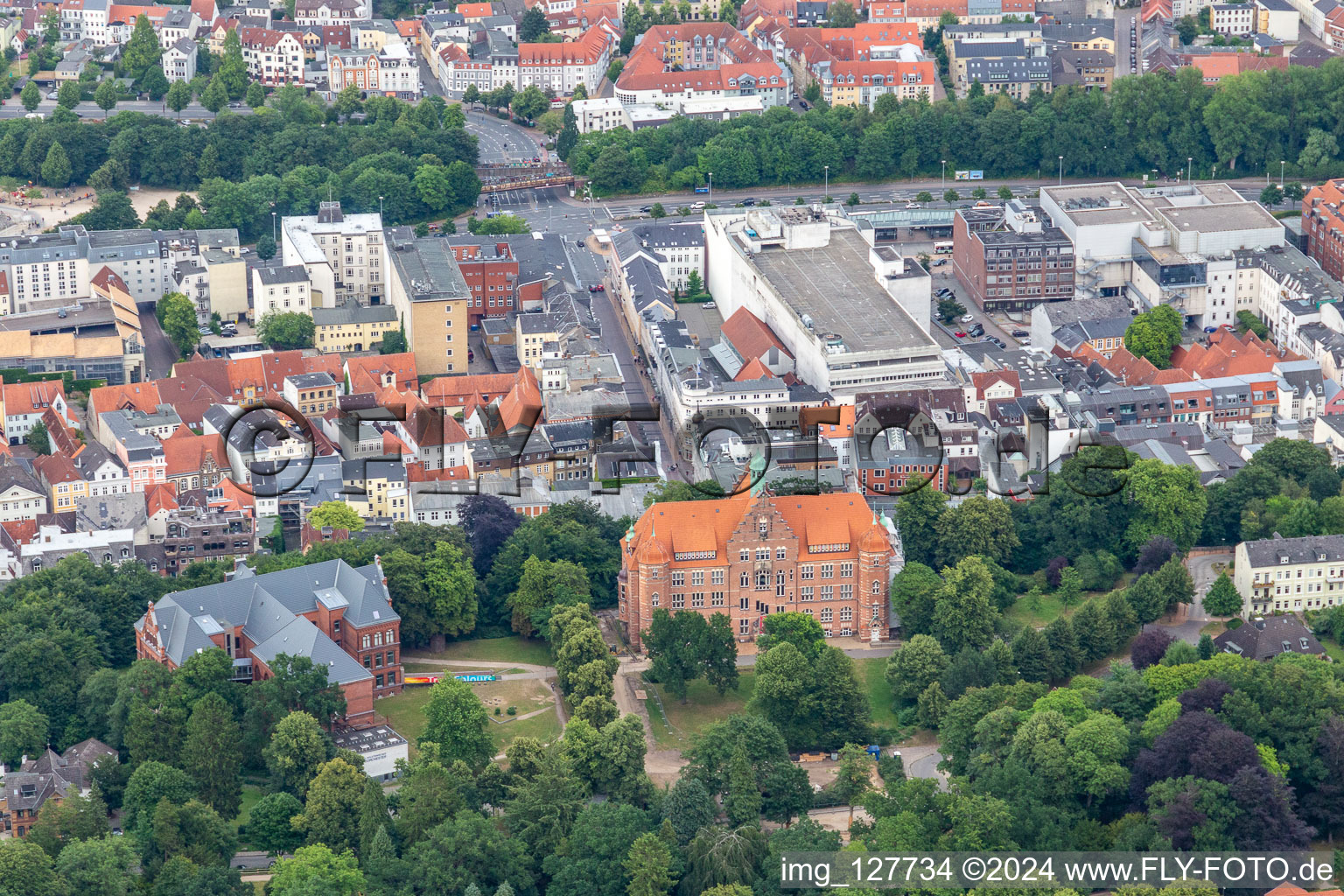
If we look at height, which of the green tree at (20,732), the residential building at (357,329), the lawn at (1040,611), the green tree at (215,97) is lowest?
the lawn at (1040,611)

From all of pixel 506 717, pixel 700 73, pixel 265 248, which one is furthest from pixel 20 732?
pixel 700 73

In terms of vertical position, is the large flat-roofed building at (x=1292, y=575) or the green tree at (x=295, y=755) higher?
the large flat-roofed building at (x=1292, y=575)

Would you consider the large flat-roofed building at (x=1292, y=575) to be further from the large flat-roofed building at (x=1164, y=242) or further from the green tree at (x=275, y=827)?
the green tree at (x=275, y=827)

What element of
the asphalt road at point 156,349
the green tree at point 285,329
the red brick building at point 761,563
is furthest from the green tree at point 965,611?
the asphalt road at point 156,349

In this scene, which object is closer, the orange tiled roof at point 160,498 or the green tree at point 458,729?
the green tree at point 458,729

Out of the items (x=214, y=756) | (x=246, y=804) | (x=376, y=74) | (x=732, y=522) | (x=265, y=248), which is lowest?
(x=246, y=804)

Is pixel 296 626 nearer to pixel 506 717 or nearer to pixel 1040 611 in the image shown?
pixel 506 717

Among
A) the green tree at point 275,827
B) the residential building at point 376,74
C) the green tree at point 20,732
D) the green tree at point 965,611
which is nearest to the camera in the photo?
the green tree at point 275,827
